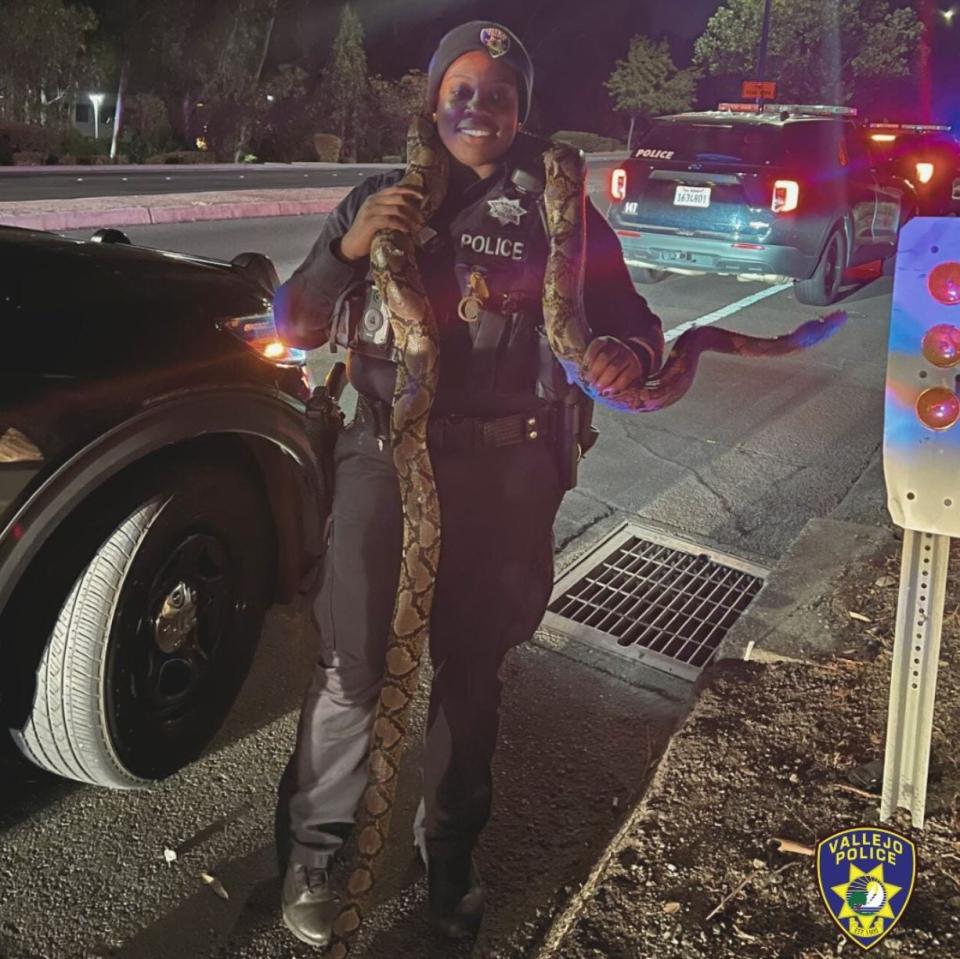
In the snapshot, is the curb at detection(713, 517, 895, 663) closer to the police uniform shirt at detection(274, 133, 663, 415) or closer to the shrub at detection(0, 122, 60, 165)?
the police uniform shirt at detection(274, 133, 663, 415)

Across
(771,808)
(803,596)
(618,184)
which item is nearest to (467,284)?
(771,808)

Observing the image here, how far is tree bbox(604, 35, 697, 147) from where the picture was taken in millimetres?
53969

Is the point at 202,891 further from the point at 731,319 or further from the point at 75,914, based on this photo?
the point at 731,319

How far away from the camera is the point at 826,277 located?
10.5 metres

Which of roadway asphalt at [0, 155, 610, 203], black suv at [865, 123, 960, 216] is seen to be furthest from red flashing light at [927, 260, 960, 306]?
roadway asphalt at [0, 155, 610, 203]

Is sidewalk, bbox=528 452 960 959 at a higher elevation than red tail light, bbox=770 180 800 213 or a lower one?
lower

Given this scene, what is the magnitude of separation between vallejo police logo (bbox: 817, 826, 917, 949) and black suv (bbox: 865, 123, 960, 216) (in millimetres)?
14199

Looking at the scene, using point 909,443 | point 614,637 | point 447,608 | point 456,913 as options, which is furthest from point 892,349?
point 614,637

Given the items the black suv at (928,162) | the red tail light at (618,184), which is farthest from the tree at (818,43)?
the red tail light at (618,184)

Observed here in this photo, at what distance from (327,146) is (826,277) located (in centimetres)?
3630

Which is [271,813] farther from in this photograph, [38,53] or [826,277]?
[38,53]

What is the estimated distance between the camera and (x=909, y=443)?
217 cm

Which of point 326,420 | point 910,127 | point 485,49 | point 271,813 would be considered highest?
point 910,127

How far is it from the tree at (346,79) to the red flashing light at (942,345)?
4486cm
